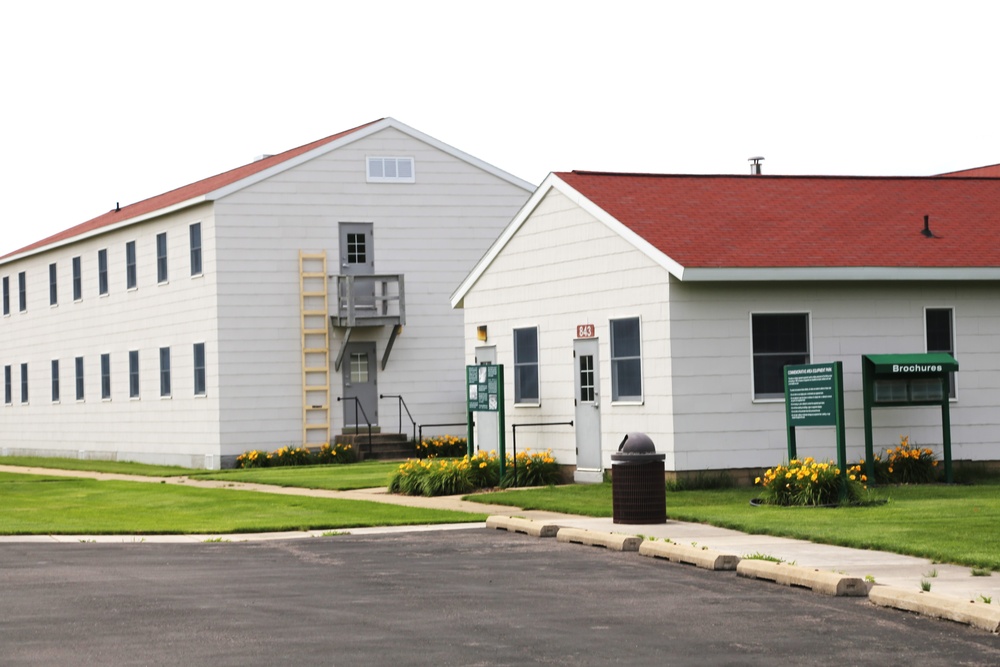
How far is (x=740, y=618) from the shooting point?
1102 cm

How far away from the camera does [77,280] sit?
145 ft

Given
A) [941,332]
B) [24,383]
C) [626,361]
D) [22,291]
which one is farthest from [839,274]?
[24,383]

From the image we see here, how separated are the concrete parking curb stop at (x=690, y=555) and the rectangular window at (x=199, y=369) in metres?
22.4

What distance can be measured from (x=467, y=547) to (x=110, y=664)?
738 cm

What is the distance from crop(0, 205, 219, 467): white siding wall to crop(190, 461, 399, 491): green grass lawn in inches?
122

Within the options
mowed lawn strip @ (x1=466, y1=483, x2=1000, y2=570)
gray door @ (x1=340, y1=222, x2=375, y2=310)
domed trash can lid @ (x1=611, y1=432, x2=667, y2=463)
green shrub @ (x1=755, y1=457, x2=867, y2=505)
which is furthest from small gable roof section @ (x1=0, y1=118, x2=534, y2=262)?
domed trash can lid @ (x1=611, y1=432, x2=667, y2=463)

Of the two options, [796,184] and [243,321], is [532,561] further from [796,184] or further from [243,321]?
[243,321]

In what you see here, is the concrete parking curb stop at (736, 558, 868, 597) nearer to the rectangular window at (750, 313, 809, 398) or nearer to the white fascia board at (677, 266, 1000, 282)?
the white fascia board at (677, 266, 1000, 282)

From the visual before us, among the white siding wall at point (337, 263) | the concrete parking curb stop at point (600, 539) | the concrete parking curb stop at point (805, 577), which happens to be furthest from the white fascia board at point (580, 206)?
the concrete parking curb stop at point (805, 577)

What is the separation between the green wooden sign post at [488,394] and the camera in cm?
2523

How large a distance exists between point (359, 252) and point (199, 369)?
474cm

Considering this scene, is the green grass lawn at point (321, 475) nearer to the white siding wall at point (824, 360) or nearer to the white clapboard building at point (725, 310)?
the white clapboard building at point (725, 310)

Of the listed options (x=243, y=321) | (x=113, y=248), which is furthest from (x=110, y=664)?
(x=113, y=248)

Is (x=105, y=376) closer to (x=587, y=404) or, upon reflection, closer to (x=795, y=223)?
(x=587, y=404)
